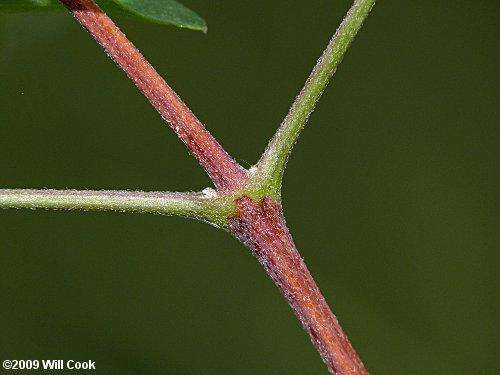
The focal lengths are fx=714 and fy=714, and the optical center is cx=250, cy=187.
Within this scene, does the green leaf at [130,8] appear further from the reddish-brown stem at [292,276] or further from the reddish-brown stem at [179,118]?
the reddish-brown stem at [292,276]

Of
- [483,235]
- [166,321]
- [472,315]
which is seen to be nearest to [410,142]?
[483,235]

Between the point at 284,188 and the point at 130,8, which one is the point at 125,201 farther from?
the point at 284,188

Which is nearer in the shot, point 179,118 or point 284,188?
point 179,118

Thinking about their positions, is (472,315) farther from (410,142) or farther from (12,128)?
(12,128)

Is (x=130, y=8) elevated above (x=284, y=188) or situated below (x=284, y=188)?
above

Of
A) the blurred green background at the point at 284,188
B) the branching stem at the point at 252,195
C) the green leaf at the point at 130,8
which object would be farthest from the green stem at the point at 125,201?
the blurred green background at the point at 284,188

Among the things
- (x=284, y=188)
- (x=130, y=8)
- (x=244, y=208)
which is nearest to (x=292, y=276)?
(x=244, y=208)
